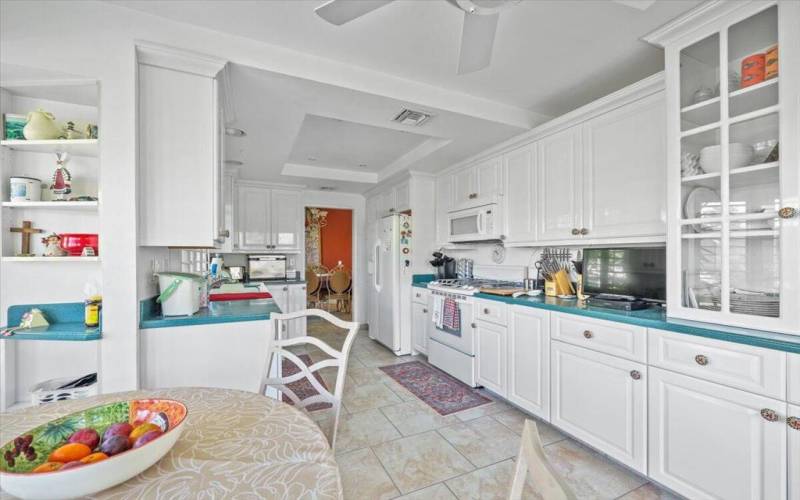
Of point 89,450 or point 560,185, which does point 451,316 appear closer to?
point 560,185

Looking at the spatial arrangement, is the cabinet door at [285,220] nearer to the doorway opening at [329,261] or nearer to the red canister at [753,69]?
the doorway opening at [329,261]

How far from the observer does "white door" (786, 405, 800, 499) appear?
1.30 m

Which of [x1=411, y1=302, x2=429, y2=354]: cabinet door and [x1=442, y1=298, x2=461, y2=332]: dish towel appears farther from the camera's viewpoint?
[x1=411, y1=302, x2=429, y2=354]: cabinet door

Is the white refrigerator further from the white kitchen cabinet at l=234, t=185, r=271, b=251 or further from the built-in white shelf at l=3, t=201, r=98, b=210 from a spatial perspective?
the built-in white shelf at l=3, t=201, r=98, b=210

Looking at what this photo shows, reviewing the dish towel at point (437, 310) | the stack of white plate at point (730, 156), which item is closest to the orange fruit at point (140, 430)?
the stack of white plate at point (730, 156)

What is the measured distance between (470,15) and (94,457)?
5.73ft

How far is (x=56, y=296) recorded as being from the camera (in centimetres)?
176

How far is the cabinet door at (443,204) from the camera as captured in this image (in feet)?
13.4

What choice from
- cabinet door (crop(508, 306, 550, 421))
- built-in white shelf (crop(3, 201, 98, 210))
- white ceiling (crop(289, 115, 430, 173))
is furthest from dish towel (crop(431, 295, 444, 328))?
built-in white shelf (crop(3, 201, 98, 210))

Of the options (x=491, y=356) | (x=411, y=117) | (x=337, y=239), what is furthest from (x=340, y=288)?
(x=411, y=117)

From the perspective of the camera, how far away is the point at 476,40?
152 centimetres

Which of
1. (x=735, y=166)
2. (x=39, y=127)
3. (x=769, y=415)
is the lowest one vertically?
(x=769, y=415)

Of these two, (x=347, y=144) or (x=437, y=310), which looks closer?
(x=437, y=310)

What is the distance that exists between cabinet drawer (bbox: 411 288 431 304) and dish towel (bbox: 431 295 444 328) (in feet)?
0.87
